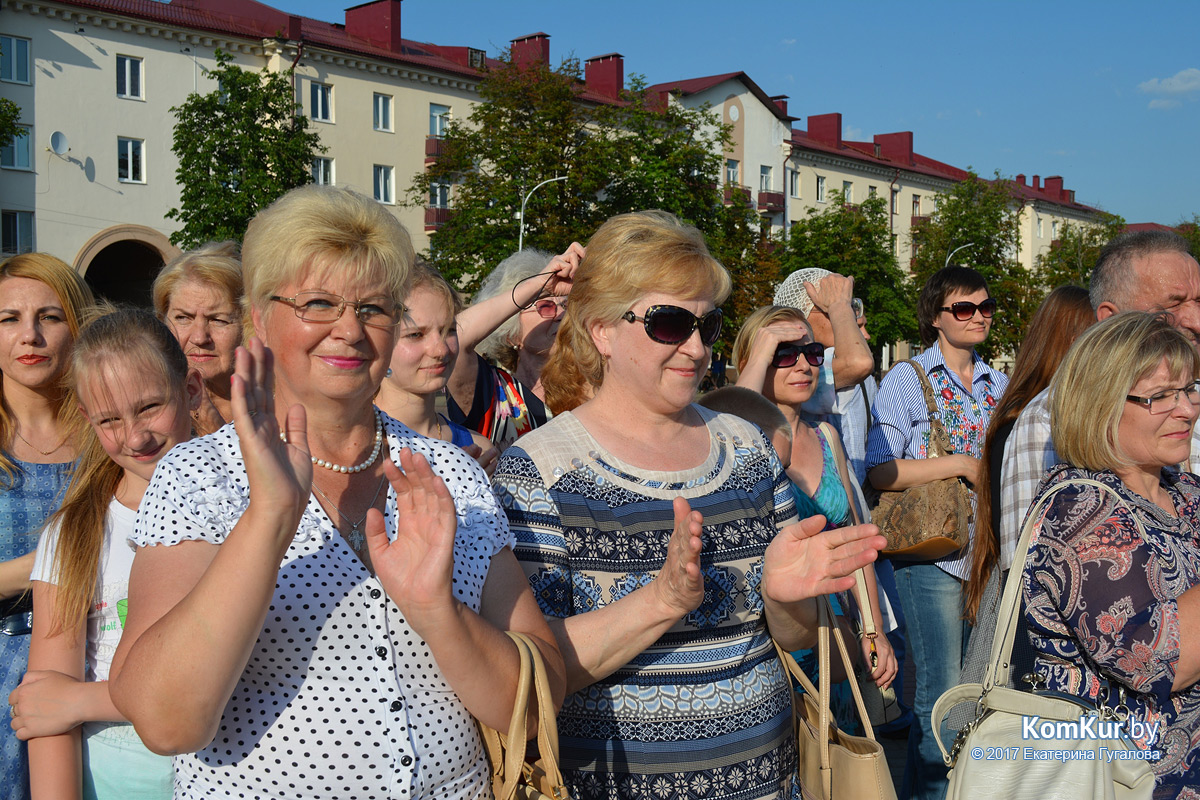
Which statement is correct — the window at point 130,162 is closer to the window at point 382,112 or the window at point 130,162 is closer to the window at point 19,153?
the window at point 19,153

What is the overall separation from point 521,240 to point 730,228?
848cm

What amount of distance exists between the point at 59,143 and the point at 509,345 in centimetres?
3092

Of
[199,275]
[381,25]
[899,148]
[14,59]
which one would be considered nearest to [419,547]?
[199,275]

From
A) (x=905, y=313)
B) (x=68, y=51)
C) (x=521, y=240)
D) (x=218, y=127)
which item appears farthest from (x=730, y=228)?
(x=68, y=51)

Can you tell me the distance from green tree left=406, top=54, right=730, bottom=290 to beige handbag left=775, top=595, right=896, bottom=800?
26.8 m

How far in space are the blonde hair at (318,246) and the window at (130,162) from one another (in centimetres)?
3398

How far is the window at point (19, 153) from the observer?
2931cm

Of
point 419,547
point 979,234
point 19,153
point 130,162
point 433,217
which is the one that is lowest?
point 419,547

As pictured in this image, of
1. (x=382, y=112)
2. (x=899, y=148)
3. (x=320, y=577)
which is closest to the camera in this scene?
(x=320, y=577)

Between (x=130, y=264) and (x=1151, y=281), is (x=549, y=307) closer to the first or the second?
(x=1151, y=281)

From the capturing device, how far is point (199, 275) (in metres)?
3.63

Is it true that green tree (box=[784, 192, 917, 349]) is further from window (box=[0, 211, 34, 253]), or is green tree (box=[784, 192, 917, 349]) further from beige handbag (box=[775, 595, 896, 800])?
beige handbag (box=[775, 595, 896, 800])

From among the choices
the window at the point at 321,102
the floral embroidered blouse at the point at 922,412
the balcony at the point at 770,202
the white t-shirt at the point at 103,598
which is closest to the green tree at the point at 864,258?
the balcony at the point at 770,202

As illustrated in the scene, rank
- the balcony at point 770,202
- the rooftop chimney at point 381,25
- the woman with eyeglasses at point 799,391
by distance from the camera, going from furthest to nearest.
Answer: the balcony at point 770,202 < the rooftop chimney at point 381,25 < the woman with eyeglasses at point 799,391
